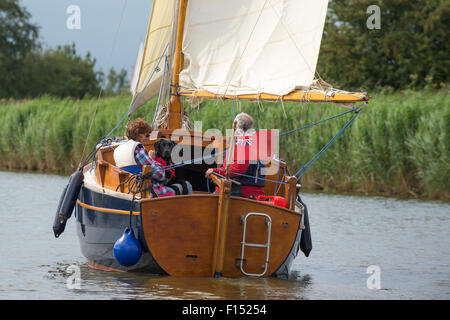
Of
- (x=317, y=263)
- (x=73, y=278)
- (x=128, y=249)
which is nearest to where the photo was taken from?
(x=128, y=249)

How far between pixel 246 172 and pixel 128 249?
4.56ft

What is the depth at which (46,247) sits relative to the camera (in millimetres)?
10609

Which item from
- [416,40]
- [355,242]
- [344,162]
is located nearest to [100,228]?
[355,242]

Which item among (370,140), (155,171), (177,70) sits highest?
(177,70)

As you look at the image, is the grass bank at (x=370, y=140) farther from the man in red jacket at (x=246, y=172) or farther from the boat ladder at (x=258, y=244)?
the boat ladder at (x=258, y=244)

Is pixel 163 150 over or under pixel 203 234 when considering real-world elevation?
over

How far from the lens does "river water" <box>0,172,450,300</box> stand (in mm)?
7457

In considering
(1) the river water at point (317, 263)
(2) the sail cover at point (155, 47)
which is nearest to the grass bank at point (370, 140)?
(1) the river water at point (317, 263)

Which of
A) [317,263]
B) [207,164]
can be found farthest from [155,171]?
[317,263]

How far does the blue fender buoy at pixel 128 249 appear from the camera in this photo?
7.54 m

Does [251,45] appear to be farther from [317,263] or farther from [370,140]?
[370,140]

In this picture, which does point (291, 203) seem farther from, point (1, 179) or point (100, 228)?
point (1, 179)

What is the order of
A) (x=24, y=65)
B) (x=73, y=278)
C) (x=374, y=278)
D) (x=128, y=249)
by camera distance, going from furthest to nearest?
(x=24, y=65)
(x=374, y=278)
(x=73, y=278)
(x=128, y=249)

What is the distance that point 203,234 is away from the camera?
7570mm
